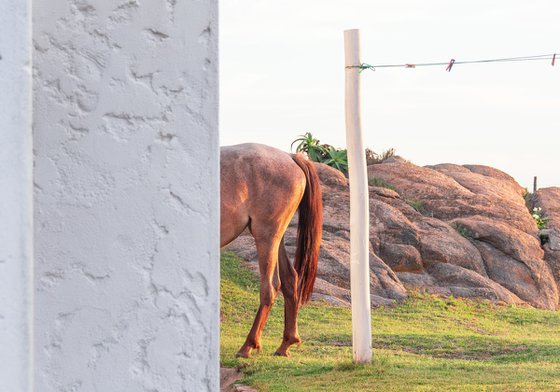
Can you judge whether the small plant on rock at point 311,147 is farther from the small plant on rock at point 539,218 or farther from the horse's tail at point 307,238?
the horse's tail at point 307,238

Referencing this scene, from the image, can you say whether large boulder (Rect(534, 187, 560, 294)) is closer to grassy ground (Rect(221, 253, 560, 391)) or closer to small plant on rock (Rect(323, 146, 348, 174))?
grassy ground (Rect(221, 253, 560, 391))

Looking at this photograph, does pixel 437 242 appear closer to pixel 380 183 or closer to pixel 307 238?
pixel 380 183

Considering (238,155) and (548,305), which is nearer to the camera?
(238,155)

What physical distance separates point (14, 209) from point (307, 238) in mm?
7669

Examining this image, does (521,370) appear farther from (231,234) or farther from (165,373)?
(165,373)

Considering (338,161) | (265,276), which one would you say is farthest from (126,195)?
(338,161)

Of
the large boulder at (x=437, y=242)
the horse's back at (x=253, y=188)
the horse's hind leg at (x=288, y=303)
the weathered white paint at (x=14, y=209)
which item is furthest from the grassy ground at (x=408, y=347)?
the weathered white paint at (x=14, y=209)

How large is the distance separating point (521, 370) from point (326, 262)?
22.3 feet

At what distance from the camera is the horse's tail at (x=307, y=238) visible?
10.0 m

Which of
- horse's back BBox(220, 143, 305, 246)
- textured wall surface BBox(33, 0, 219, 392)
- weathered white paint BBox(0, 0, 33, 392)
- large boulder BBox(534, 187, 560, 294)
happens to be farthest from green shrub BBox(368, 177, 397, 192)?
weathered white paint BBox(0, 0, 33, 392)

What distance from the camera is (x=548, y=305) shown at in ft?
58.0

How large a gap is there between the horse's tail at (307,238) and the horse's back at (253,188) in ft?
0.65

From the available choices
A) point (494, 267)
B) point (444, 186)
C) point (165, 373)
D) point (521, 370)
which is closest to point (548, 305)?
point (494, 267)

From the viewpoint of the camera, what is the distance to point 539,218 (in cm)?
2189
